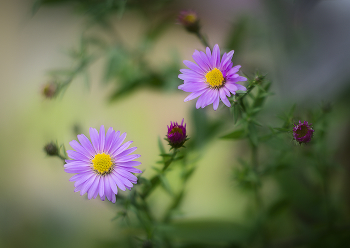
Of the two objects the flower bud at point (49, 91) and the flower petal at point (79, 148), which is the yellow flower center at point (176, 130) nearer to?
the flower petal at point (79, 148)

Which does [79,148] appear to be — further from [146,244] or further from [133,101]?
[133,101]

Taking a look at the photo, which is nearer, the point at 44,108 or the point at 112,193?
the point at 112,193

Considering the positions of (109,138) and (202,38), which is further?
(202,38)

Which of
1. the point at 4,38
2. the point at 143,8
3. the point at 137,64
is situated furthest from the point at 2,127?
the point at 143,8

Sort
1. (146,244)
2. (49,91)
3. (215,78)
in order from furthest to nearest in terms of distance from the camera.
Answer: (49,91), (146,244), (215,78)

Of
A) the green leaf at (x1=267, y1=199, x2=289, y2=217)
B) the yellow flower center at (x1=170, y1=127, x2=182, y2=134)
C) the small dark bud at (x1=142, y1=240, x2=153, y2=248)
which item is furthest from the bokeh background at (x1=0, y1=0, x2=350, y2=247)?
the yellow flower center at (x1=170, y1=127, x2=182, y2=134)

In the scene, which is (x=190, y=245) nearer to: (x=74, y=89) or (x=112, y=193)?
(x=112, y=193)

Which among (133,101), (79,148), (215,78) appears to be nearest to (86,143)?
(79,148)

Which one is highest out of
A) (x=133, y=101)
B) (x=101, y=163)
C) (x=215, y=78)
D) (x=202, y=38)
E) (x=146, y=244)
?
(x=133, y=101)
